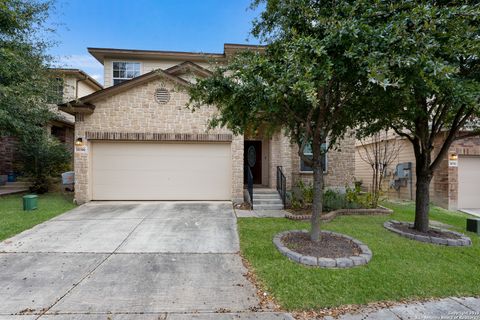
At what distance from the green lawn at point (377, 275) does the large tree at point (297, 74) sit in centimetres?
122

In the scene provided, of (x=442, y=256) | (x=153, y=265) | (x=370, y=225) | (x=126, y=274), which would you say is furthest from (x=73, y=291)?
(x=370, y=225)

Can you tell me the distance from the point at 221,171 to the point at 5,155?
12.5 meters

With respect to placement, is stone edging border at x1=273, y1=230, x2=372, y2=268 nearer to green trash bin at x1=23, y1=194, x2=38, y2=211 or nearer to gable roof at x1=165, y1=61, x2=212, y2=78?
gable roof at x1=165, y1=61, x2=212, y2=78

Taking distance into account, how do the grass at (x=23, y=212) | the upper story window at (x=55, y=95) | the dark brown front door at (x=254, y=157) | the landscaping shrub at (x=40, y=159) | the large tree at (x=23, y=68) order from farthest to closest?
the dark brown front door at (x=254, y=157), the landscaping shrub at (x=40, y=159), the upper story window at (x=55, y=95), the large tree at (x=23, y=68), the grass at (x=23, y=212)

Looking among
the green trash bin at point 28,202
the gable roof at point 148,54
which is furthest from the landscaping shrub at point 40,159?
the gable roof at point 148,54

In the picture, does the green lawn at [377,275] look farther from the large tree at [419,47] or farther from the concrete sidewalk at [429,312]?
the large tree at [419,47]

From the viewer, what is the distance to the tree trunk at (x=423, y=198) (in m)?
6.24

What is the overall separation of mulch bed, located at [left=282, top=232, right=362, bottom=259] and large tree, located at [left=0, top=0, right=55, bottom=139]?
987 cm

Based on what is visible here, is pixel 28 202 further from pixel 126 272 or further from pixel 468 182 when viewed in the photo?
pixel 468 182

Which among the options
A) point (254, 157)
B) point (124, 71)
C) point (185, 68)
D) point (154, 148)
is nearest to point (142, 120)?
point (154, 148)

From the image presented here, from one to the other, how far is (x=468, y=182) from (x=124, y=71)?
56.3 ft

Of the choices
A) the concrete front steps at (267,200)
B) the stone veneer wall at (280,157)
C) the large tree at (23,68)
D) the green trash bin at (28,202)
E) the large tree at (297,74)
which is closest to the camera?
the large tree at (297,74)

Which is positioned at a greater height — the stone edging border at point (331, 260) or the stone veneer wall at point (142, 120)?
the stone veneer wall at point (142, 120)

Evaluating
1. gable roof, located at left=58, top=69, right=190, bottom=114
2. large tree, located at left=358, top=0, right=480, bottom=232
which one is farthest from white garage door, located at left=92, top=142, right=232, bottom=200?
large tree, located at left=358, top=0, right=480, bottom=232
